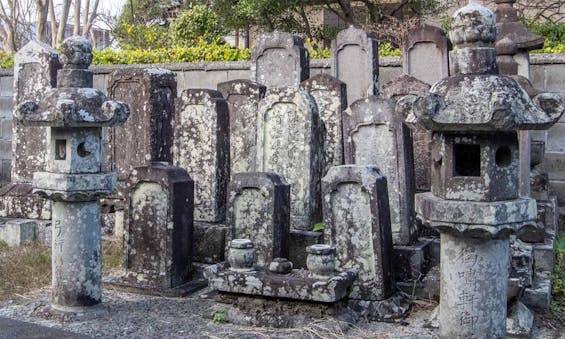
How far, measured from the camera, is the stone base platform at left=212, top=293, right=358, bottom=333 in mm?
5250

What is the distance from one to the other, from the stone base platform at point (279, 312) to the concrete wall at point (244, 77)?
4.77m

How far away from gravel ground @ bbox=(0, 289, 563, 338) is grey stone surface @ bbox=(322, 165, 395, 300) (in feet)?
1.18

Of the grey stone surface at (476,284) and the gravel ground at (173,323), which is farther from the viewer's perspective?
the gravel ground at (173,323)

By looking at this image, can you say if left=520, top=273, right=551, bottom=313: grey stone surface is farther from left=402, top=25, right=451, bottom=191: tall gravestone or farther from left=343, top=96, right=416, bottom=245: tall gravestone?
left=402, top=25, right=451, bottom=191: tall gravestone

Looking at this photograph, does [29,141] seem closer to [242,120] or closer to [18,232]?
[18,232]

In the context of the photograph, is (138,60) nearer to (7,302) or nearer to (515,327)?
(7,302)

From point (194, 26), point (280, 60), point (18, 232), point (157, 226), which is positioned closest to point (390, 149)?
point (157, 226)

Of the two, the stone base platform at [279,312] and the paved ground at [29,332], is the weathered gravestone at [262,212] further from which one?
the paved ground at [29,332]

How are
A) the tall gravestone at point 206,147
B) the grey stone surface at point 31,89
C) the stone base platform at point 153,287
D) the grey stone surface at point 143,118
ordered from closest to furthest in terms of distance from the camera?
the stone base platform at point 153,287 < the tall gravestone at point 206,147 < the grey stone surface at point 143,118 < the grey stone surface at point 31,89

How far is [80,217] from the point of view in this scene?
5520mm

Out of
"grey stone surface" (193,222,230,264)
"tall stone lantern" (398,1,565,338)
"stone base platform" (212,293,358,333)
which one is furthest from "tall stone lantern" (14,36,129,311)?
"tall stone lantern" (398,1,565,338)

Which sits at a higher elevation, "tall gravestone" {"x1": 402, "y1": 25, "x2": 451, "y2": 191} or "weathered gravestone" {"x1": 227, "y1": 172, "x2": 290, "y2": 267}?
"tall gravestone" {"x1": 402, "y1": 25, "x2": 451, "y2": 191}

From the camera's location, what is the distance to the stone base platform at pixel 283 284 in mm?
5168

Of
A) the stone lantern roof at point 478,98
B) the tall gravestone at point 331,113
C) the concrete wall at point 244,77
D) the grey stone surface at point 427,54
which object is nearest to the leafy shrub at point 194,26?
the concrete wall at point 244,77
